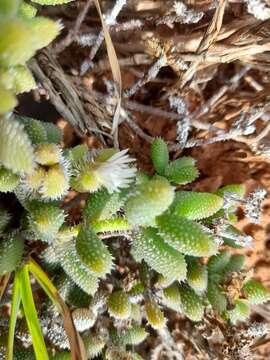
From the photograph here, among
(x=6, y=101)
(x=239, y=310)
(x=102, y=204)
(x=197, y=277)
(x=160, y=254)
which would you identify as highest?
(x=6, y=101)

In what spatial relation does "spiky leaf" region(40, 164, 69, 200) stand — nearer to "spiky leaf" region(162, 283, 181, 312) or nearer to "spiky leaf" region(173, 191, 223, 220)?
"spiky leaf" region(173, 191, 223, 220)

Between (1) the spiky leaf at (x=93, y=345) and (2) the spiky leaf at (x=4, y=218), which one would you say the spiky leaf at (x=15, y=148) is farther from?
(1) the spiky leaf at (x=93, y=345)

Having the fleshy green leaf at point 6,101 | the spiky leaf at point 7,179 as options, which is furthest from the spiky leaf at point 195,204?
the fleshy green leaf at point 6,101

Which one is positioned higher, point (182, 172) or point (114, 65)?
point (114, 65)

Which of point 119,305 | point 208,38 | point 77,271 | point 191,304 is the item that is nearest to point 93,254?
point 77,271

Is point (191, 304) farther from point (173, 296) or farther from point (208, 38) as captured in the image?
point (208, 38)

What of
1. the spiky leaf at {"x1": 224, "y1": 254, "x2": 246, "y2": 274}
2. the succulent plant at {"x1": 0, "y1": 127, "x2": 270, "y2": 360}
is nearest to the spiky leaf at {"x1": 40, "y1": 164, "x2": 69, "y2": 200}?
the succulent plant at {"x1": 0, "y1": 127, "x2": 270, "y2": 360}
